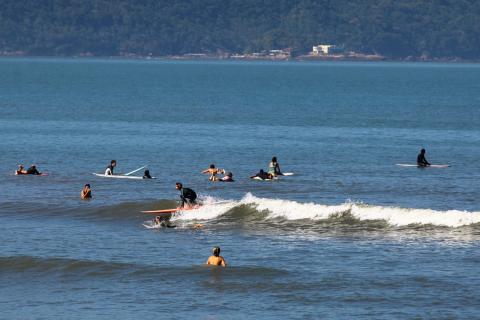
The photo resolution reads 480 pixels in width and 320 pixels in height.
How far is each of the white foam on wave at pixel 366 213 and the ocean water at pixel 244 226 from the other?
0.09 m

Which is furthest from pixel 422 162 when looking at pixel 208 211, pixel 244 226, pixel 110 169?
pixel 244 226

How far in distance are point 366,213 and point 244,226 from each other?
5.76m

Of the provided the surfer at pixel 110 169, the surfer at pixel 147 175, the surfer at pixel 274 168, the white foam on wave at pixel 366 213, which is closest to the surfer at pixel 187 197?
the white foam on wave at pixel 366 213

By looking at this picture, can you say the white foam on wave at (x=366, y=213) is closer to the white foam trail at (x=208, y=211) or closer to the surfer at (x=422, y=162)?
the white foam trail at (x=208, y=211)

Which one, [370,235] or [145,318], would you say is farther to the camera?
[370,235]

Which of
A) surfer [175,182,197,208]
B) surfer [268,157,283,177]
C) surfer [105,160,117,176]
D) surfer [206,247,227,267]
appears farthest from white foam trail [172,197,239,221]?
surfer [206,247,227,267]

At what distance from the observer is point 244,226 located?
49.2m

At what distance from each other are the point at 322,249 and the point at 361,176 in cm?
2283

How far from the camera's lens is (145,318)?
33750mm

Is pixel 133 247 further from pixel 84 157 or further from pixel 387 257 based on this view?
pixel 84 157

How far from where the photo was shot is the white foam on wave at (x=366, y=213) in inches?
1909

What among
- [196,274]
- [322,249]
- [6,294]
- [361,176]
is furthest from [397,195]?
[6,294]

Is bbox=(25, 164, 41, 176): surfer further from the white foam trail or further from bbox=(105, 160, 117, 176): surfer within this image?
the white foam trail

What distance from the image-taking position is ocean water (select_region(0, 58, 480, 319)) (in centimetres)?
3591
